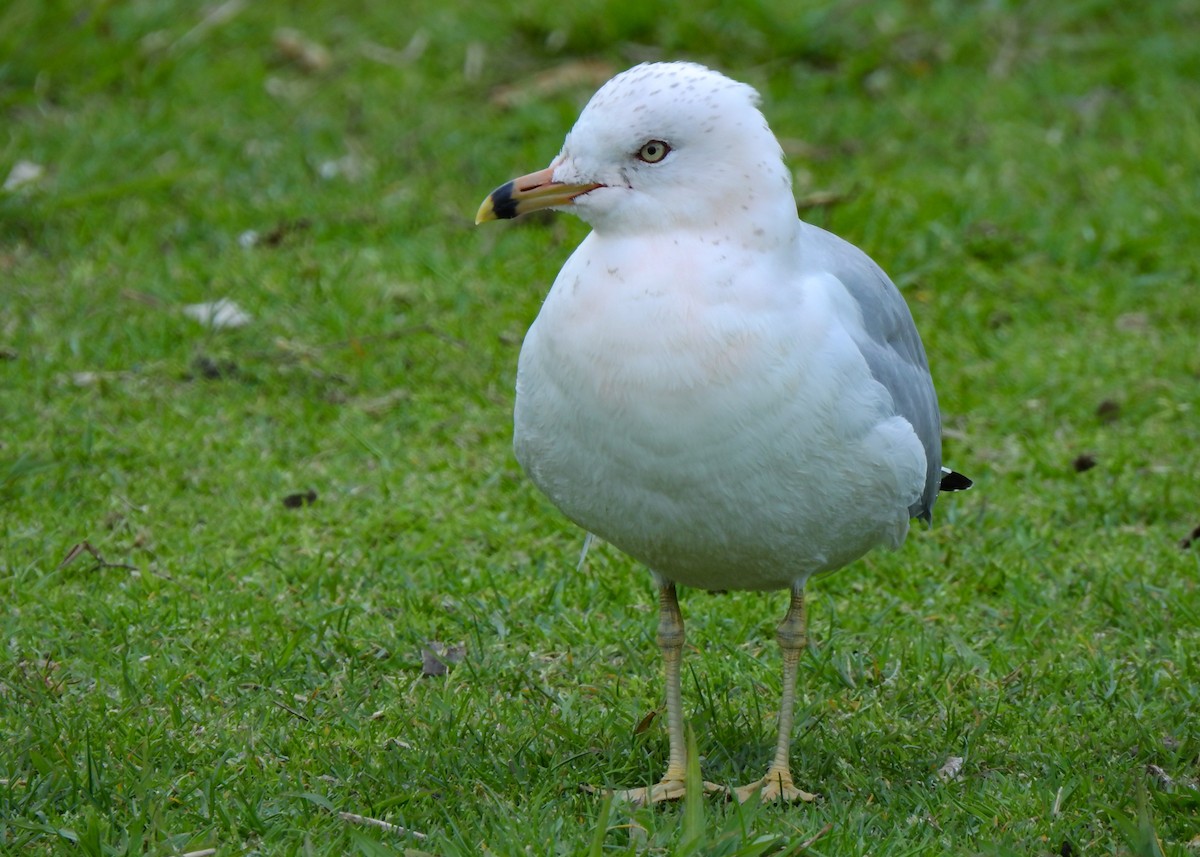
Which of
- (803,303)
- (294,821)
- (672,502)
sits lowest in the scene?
(294,821)

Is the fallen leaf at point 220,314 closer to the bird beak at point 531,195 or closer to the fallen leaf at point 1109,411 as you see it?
the bird beak at point 531,195

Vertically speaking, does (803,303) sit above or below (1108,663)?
above

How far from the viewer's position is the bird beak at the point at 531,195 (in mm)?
3410

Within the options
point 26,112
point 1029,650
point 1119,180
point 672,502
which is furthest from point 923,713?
point 26,112

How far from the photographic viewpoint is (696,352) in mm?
3232

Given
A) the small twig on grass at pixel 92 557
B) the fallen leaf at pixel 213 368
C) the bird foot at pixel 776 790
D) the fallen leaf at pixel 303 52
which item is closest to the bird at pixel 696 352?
the bird foot at pixel 776 790

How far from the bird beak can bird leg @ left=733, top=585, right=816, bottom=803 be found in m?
1.10

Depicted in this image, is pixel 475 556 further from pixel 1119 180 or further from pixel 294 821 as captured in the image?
pixel 1119 180

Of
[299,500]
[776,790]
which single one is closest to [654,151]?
[776,790]

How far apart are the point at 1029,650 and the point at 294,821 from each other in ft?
6.81

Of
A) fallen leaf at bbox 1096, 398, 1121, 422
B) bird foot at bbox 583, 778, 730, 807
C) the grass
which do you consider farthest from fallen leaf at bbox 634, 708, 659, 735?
fallen leaf at bbox 1096, 398, 1121, 422

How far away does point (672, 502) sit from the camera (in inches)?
133

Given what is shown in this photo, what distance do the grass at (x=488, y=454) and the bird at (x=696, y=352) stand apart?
0.68 metres

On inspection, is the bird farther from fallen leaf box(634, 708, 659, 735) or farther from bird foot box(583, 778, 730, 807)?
fallen leaf box(634, 708, 659, 735)
